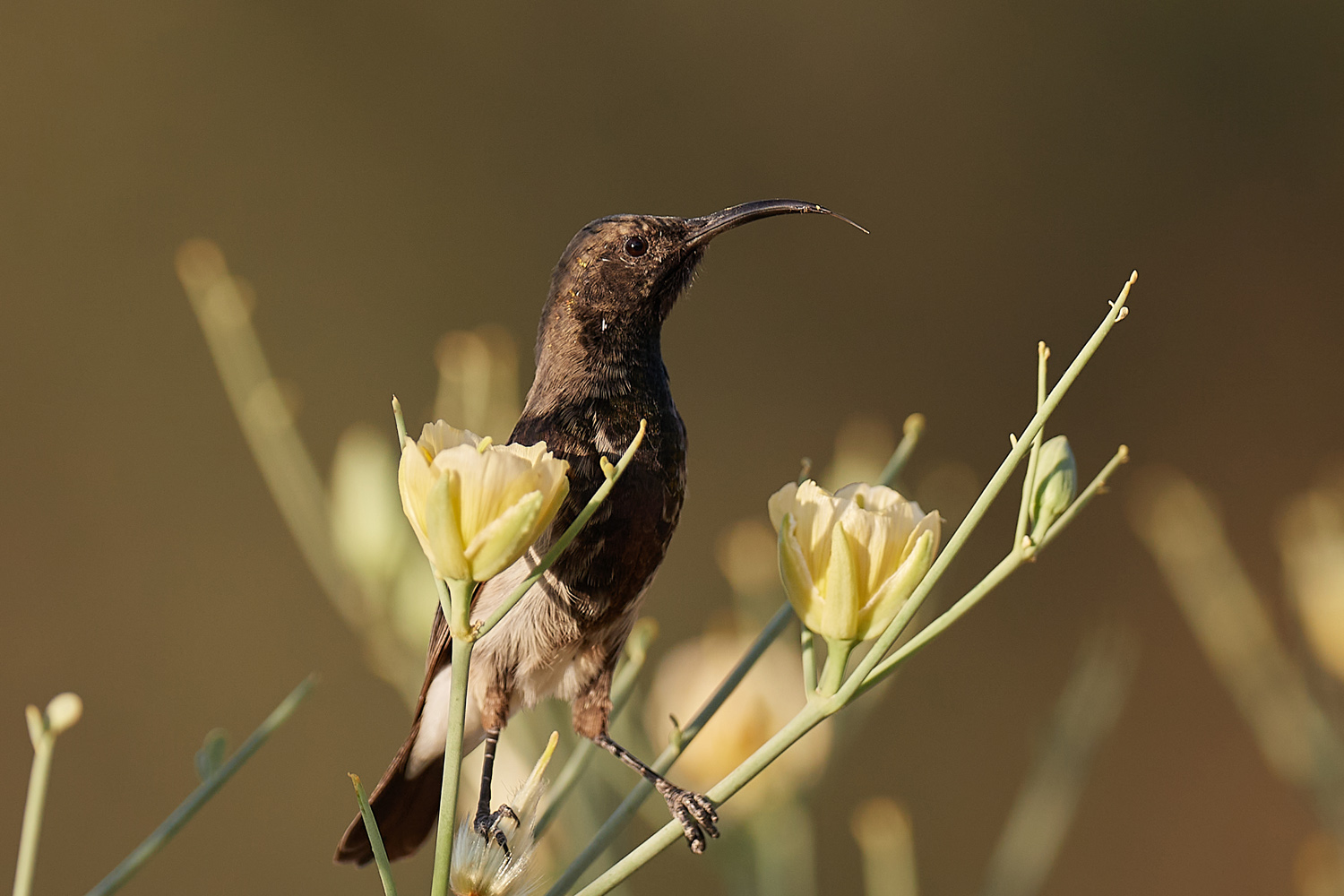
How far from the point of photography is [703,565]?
8.70ft

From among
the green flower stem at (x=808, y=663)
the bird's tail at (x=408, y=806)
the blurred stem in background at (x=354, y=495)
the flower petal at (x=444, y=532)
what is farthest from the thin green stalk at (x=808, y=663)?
the bird's tail at (x=408, y=806)

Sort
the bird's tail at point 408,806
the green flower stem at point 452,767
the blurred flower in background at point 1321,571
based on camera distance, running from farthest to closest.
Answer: the bird's tail at point 408,806
the blurred flower in background at point 1321,571
the green flower stem at point 452,767

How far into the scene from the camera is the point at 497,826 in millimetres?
415

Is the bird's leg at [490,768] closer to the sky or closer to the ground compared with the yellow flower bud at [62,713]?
closer to the ground

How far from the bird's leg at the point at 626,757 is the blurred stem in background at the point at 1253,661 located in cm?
24

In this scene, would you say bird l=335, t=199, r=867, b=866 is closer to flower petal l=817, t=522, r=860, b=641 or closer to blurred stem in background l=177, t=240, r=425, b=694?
blurred stem in background l=177, t=240, r=425, b=694

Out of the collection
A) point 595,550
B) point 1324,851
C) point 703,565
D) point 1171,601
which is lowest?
point 1171,601

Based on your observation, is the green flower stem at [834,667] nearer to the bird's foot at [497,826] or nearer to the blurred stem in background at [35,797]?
the bird's foot at [497,826]

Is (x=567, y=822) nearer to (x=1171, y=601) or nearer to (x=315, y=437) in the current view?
(x=315, y=437)

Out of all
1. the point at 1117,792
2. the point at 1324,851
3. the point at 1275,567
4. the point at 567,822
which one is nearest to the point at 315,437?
the point at 1117,792

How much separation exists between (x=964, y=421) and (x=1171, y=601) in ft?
1.96

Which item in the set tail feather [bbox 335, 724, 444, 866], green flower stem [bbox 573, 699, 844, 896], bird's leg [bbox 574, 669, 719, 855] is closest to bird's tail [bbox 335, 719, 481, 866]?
tail feather [bbox 335, 724, 444, 866]

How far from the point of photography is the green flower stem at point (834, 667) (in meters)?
0.33

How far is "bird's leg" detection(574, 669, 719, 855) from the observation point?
551 mm
